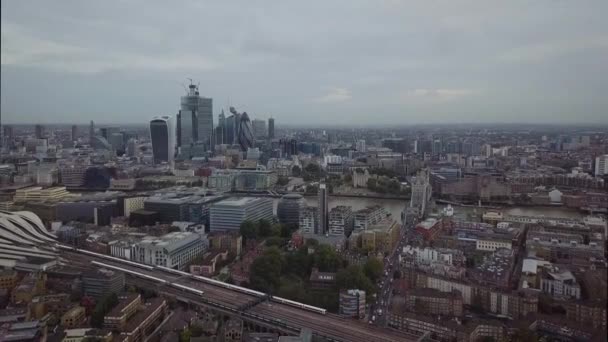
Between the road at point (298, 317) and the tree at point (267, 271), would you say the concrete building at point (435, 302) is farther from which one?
the tree at point (267, 271)

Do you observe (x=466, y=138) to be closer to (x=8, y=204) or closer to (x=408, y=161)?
(x=408, y=161)

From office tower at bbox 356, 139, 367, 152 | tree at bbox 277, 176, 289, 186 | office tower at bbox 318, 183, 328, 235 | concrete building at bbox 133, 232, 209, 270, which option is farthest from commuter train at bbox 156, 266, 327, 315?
office tower at bbox 356, 139, 367, 152

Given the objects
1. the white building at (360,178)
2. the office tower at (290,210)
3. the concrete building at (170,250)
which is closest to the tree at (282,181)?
the white building at (360,178)

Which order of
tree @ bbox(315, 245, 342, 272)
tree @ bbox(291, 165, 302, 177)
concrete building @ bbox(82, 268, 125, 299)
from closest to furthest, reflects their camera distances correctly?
concrete building @ bbox(82, 268, 125, 299) → tree @ bbox(315, 245, 342, 272) → tree @ bbox(291, 165, 302, 177)

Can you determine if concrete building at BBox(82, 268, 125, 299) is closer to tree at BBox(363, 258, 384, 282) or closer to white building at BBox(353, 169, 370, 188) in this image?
tree at BBox(363, 258, 384, 282)

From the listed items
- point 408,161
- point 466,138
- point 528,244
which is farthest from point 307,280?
point 408,161

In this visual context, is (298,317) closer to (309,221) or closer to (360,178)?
(309,221)

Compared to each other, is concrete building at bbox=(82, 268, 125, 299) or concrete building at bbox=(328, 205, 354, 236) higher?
concrete building at bbox=(328, 205, 354, 236)
